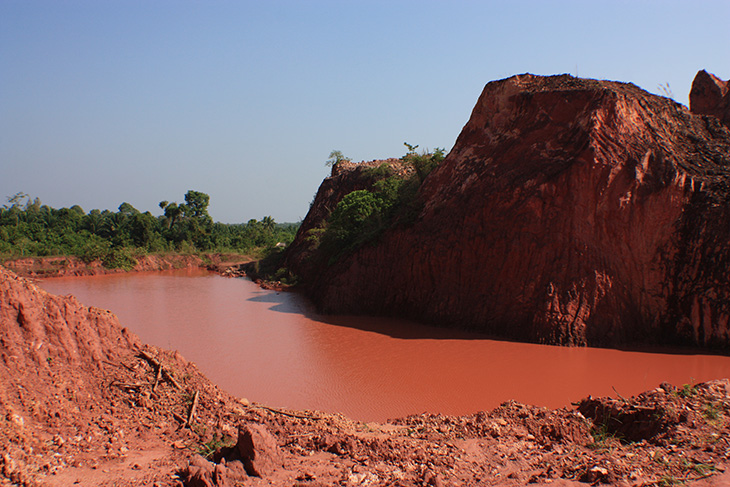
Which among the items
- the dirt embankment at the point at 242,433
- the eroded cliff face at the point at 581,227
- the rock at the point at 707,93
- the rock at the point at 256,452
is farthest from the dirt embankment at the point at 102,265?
Result: the rock at the point at 707,93

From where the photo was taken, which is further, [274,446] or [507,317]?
[507,317]

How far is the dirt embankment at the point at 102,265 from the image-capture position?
75.6 ft

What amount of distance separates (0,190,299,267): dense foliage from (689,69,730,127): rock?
73.6 feet

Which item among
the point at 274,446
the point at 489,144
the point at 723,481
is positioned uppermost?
the point at 489,144

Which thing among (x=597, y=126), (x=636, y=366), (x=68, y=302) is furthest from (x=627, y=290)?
(x=68, y=302)

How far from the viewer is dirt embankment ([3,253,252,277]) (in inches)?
907

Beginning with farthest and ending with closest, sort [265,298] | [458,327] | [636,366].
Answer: [265,298], [458,327], [636,366]

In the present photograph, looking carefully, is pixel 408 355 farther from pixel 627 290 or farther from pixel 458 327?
pixel 627 290

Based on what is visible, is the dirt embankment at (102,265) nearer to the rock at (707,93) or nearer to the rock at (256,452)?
the rock at (256,452)

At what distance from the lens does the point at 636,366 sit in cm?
859

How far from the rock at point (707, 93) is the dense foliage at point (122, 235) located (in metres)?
22.4

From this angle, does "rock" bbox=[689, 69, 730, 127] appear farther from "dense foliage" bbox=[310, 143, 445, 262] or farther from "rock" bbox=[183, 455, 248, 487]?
"rock" bbox=[183, 455, 248, 487]

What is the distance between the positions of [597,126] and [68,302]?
1039cm

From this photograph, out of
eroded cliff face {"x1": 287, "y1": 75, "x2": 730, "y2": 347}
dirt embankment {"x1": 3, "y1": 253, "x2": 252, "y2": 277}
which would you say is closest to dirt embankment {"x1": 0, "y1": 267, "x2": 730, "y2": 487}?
eroded cliff face {"x1": 287, "y1": 75, "x2": 730, "y2": 347}
